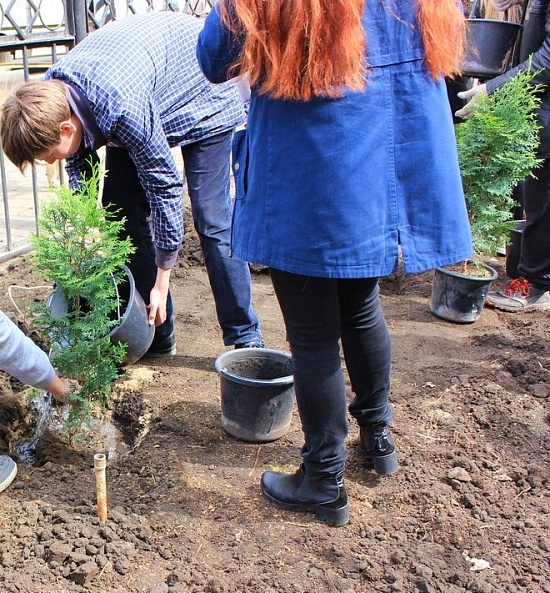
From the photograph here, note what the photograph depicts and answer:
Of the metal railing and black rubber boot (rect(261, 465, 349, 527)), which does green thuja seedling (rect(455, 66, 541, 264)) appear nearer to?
black rubber boot (rect(261, 465, 349, 527))

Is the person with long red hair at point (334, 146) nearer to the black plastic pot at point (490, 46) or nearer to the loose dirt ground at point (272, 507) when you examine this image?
the loose dirt ground at point (272, 507)

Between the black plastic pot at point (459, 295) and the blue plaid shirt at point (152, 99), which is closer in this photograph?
the blue plaid shirt at point (152, 99)

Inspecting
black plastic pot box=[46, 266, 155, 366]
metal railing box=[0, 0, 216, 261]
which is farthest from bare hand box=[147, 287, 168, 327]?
metal railing box=[0, 0, 216, 261]

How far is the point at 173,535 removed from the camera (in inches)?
93.6

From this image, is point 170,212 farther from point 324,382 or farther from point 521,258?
point 521,258

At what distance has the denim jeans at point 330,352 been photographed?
6.86ft

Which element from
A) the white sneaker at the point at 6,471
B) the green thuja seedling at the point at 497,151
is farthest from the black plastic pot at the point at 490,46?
the white sneaker at the point at 6,471

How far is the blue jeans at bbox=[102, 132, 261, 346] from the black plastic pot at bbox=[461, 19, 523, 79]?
191 centimetres

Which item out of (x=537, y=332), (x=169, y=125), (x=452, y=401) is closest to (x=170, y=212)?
(x=169, y=125)

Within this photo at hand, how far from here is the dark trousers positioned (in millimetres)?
4270

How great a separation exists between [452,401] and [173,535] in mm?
1530

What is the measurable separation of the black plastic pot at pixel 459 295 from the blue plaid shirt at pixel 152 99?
173 cm

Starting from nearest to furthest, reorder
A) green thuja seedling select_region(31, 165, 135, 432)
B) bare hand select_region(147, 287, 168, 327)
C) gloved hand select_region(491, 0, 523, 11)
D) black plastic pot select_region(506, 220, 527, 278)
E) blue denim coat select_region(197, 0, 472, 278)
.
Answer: blue denim coat select_region(197, 0, 472, 278) → green thuja seedling select_region(31, 165, 135, 432) → bare hand select_region(147, 287, 168, 327) → gloved hand select_region(491, 0, 523, 11) → black plastic pot select_region(506, 220, 527, 278)

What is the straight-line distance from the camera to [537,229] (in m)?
4.30
